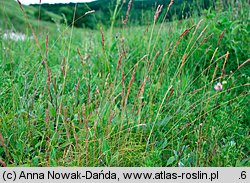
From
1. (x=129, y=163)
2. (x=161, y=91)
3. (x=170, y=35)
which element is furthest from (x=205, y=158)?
(x=170, y=35)

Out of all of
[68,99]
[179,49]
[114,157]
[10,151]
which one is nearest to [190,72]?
[179,49]

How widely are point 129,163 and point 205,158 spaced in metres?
0.44

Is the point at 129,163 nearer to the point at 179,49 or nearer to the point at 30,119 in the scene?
the point at 30,119

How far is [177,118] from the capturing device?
2865 millimetres

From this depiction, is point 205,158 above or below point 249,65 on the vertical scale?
below

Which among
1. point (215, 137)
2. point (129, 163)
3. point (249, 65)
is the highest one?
point (249, 65)

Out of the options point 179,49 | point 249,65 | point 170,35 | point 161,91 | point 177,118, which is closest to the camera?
point 177,118

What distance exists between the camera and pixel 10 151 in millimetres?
2533

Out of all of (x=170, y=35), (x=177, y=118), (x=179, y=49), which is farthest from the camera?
(x=170, y=35)

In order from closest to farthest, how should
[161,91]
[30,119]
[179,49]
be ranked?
[30,119]
[161,91]
[179,49]

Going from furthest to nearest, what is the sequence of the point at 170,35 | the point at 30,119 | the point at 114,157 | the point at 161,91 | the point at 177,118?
the point at 170,35, the point at 161,91, the point at 177,118, the point at 30,119, the point at 114,157

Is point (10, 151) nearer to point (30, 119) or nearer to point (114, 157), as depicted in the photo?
point (30, 119)

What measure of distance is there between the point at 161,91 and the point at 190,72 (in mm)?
615

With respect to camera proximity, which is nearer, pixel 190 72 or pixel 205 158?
pixel 205 158
